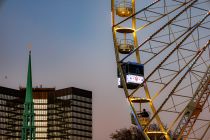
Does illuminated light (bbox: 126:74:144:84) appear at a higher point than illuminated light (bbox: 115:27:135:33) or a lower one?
lower

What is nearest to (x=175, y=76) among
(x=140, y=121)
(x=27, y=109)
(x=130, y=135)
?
(x=140, y=121)

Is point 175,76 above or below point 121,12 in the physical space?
below

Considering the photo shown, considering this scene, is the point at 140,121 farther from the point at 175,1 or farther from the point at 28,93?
the point at 28,93

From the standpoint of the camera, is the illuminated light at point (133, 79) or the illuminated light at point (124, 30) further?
the illuminated light at point (124, 30)

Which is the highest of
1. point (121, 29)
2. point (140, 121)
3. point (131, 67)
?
point (121, 29)

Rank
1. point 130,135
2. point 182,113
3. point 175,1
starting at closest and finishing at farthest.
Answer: point 182,113 < point 175,1 < point 130,135

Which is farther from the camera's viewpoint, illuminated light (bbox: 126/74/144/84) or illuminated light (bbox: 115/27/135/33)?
illuminated light (bbox: 115/27/135/33)

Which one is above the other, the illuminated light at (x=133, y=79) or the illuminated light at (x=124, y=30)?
the illuminated light at (x=124, y=30)

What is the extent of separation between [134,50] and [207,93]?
25.9 feet

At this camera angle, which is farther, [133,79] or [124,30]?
[124,30]

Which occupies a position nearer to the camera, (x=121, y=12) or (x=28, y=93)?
(x=121, y=12)

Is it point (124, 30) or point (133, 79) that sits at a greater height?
point (124, 30)

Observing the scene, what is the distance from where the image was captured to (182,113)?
183 feet

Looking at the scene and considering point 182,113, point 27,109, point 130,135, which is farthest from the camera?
point 130,135
